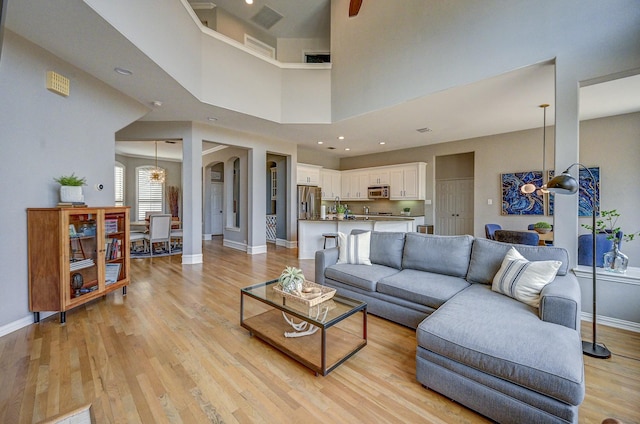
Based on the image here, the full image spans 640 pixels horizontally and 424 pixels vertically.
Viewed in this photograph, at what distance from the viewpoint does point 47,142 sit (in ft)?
9.68

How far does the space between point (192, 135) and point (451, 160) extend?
658 cm

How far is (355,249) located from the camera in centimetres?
353

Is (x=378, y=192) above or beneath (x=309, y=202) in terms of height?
above

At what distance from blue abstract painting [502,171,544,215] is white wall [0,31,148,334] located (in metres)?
7.55

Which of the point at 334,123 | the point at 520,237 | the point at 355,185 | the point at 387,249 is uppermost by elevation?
the point at 334,123

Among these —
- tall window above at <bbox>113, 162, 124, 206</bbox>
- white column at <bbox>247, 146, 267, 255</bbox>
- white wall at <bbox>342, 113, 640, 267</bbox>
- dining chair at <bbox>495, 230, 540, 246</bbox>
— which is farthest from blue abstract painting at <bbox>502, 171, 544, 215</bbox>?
tall window above at <bbox>113, 162, 124, 206</bbox>

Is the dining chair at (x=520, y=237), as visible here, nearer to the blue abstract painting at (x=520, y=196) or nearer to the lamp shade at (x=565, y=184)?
the lamp shade at (x=565, y=184)

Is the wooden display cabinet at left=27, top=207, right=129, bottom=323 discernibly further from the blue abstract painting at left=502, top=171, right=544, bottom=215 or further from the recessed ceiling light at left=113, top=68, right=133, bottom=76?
the blue abstract painting at left=502, top=171, right=544, bottom=215

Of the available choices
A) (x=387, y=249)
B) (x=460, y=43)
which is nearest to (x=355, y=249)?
(x=387, y=249)

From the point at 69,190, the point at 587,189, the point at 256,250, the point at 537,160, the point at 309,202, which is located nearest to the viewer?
the point at 69,190

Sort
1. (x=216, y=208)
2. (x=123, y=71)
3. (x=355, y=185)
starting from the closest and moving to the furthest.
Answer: (x=123, y=71) → (x=355, y=185) → (x=216, y=208)

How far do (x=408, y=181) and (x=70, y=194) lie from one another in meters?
6.88

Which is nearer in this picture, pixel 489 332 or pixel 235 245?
pixel 489 332

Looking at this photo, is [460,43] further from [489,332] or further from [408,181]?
[408,181]
